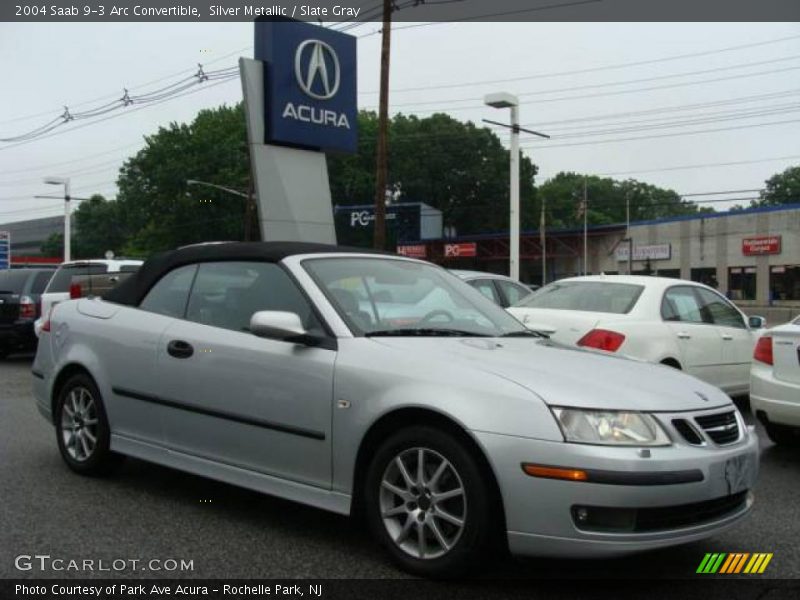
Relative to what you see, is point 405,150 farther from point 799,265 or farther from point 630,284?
point 630,284

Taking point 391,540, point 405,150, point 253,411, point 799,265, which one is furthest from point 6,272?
point 405,150

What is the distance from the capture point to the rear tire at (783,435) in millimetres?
Result: 6468

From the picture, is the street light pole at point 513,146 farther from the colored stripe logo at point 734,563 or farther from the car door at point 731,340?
the colored stripe logo at point 734,563

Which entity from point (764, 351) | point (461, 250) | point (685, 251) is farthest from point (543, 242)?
point (764, 351)

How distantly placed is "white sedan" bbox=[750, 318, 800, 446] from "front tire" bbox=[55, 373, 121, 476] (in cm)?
475

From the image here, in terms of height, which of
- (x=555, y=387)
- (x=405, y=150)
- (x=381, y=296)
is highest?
(x=405, y=150)

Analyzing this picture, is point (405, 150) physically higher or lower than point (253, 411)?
higher

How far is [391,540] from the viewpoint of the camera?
12.1 ft

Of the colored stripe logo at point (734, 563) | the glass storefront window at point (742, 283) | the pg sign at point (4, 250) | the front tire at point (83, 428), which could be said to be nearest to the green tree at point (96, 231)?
the pg sign at point (4, 250)

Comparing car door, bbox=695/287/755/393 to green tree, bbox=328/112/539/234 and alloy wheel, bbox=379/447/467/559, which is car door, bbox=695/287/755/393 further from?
green tree, bbox=328/112/539/234

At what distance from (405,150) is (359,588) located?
6845cm

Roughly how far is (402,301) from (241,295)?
0.93m

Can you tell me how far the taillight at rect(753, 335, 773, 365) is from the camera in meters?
6.35

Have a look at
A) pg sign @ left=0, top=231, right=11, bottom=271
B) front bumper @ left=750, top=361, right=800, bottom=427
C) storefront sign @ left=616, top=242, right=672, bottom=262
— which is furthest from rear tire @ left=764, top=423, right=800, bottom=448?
storefront sign @ left=616, top=242, right=672, bottom=262
